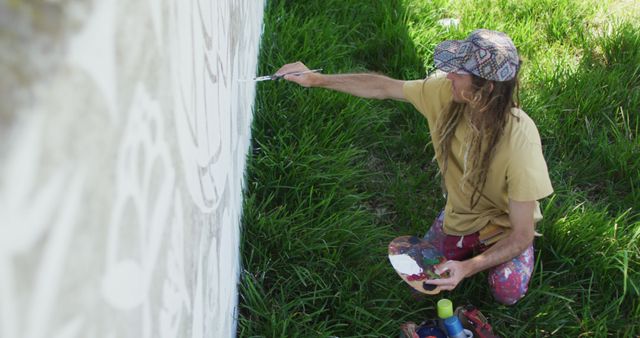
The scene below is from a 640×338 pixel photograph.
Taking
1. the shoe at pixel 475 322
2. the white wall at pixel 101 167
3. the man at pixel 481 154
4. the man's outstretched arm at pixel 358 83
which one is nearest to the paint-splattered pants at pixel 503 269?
the man at pixel 481 154

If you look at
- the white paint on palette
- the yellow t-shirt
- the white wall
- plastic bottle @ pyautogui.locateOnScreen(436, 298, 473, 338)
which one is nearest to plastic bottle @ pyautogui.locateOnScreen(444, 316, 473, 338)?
plastic bottle @ pyautogui.locateOnScreen(436, 298, 473, 338)

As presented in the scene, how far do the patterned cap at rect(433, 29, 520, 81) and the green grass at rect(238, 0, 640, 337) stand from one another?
0.75 metres

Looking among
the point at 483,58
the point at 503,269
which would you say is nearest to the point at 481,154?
the point at 483,58

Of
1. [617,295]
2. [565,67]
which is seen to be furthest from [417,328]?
[565,67]

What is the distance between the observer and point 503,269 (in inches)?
86.4

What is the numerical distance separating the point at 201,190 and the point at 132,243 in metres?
0.54

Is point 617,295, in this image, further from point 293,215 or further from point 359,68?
point 359,68

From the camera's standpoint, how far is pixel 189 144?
3.87 ft

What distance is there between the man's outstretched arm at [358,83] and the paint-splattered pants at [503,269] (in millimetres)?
546

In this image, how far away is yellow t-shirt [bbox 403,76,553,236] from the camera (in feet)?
6.38

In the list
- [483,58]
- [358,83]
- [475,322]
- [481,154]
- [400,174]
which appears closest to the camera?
[483,58]

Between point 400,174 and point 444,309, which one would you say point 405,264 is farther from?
point 400,174

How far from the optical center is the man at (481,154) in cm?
193

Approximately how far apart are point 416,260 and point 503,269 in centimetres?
28
